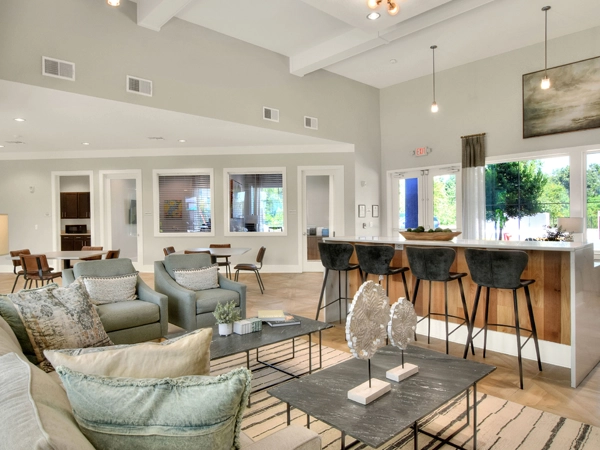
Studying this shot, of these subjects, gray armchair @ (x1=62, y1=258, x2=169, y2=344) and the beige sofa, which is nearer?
the beige sofa

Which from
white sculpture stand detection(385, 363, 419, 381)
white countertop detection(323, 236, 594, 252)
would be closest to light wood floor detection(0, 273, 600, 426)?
white countertop detection(323, 236, 594, 252)

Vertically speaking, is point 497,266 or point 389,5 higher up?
point 389,5

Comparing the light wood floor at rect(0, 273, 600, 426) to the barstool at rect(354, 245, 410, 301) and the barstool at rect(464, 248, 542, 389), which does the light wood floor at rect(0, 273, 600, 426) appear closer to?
the barstool at rect(464, 248, 542, 389)

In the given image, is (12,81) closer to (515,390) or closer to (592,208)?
(515,390)

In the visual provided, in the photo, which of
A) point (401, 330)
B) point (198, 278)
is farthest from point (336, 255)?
point (401, 330)

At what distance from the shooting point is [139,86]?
Result: 5.24 meters

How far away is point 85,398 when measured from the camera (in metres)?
1.01

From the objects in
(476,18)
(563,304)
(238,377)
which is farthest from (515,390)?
(476,18)

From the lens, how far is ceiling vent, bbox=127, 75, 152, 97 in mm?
5152

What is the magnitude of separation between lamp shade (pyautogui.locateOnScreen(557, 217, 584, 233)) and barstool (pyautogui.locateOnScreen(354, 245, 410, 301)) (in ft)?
11.0

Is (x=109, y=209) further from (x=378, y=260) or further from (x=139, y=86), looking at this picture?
(x=378, y=260)

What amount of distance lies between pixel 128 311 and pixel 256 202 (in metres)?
5.57

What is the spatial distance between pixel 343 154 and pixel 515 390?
20.6 ft

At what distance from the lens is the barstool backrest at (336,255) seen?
4223mm
